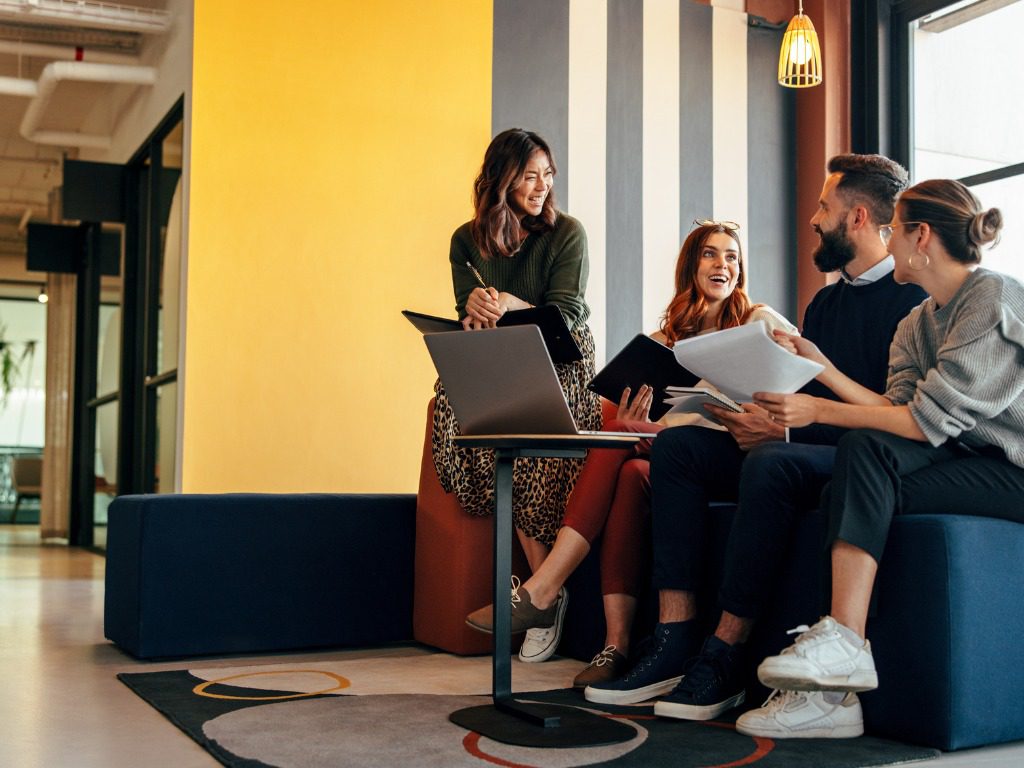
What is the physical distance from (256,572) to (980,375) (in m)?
1.97

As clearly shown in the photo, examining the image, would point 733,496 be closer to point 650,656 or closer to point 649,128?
point 650,656

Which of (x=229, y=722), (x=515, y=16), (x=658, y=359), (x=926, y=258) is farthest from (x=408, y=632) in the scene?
(x=515, y=16)

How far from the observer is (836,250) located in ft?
8.89

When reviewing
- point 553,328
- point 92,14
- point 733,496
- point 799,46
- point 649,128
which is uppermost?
point 92,14

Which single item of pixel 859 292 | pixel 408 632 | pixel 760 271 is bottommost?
pixel 408 632

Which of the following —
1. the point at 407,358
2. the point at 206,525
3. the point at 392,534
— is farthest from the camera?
the point at 407,358

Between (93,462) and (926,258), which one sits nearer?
(926,258)

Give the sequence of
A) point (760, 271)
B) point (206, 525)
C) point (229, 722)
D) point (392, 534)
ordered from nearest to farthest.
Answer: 1. point (229, 722)
2. point (206, 525)
3. point (392, 534)
4. point (760, 271)

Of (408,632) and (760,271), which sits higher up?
(760,271)

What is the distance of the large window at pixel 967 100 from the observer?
4.73 meters

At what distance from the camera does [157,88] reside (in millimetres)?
5754

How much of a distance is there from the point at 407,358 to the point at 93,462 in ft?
12.3

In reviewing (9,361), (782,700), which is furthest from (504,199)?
(9,361)

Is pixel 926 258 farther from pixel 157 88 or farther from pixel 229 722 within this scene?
pixel 157 88
